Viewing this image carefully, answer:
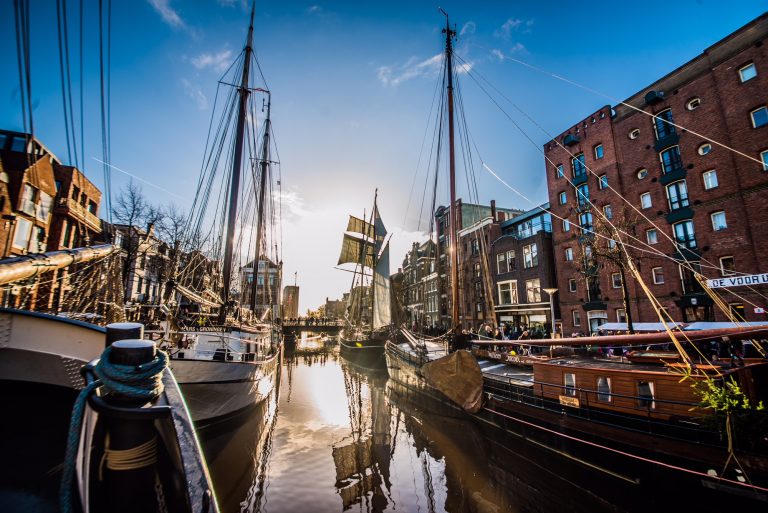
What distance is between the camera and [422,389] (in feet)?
57.0

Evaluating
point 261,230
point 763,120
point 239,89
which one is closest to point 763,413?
point 239,89

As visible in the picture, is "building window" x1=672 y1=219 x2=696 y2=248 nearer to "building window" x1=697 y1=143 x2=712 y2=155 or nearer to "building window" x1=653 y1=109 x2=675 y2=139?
"building window" x1=697 y1=143 x2=712 y2=155

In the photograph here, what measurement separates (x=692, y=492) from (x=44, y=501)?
10440 millimetres

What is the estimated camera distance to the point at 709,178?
73.9 ft

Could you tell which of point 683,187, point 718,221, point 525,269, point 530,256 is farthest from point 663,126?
point 525,269

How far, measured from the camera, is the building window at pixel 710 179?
22156 mm

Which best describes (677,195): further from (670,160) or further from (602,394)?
(602,394)

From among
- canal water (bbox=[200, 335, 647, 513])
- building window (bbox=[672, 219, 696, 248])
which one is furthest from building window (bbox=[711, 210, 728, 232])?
canal water (bbox=[200, 335, 647, 513])

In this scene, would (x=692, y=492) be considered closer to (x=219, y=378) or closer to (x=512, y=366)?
(x=512, y=366)

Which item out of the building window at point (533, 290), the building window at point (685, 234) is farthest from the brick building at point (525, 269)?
the building window at point (685, 234)

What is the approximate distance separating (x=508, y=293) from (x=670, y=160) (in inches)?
746

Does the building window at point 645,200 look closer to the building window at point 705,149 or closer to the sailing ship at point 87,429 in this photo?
the building window at point 705,149

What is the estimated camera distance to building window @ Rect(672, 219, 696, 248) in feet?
75.2

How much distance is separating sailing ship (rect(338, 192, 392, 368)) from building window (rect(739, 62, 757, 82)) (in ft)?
98.3
